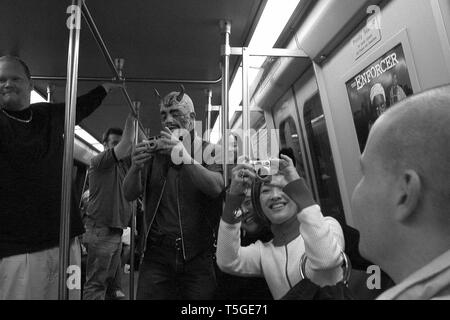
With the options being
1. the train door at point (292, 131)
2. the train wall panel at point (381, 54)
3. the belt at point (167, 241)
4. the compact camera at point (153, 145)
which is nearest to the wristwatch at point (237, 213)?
the belt at point (167, 241)

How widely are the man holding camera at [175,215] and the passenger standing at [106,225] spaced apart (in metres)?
0.70

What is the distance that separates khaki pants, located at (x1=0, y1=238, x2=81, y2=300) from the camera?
4.30 feet

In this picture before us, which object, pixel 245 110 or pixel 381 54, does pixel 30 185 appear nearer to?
pixel 245 110

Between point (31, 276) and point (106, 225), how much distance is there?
1035mm

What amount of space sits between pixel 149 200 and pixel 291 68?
156cm

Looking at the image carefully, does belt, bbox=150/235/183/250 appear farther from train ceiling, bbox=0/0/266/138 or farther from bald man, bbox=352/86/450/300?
train ceiling, bbox=0/0/266/138

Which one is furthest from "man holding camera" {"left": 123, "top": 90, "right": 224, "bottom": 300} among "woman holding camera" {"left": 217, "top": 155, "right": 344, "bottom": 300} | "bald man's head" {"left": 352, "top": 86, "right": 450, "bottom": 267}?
"bald man's head" {"left": 352, "top": 86, "right": 450, "bottom": 267}

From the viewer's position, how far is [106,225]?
7.78 ft

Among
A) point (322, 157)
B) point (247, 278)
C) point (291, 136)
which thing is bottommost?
point (247, 278)

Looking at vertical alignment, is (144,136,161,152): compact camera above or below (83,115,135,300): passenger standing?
above

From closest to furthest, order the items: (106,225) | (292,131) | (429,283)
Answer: (429,283)
(106,225)
(292,131)

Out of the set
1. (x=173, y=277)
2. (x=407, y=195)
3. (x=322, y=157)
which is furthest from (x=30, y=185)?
(x=322, y=157)

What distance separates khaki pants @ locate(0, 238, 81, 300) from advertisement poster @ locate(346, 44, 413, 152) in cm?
141

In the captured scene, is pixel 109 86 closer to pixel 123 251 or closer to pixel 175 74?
pixel 175 74
